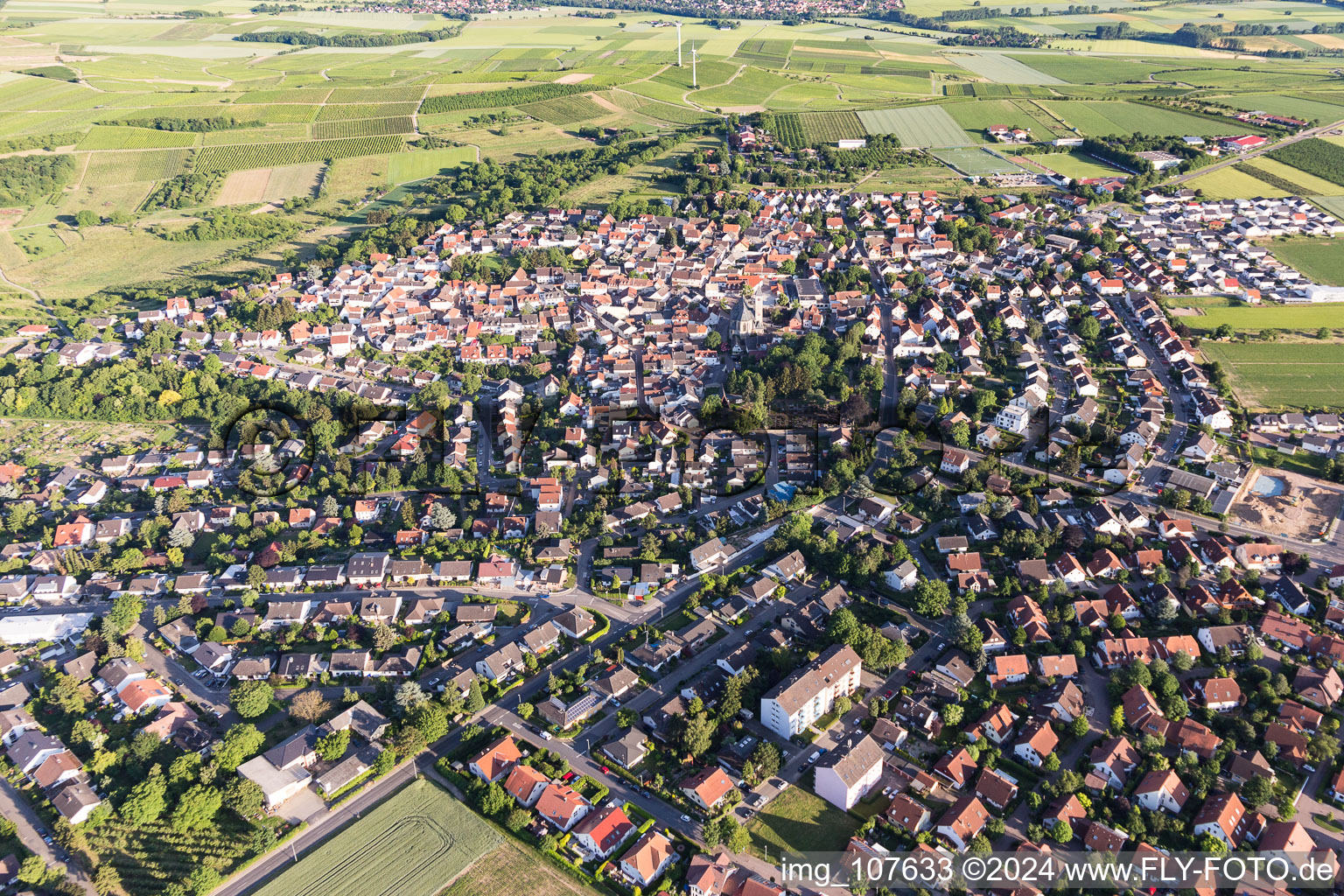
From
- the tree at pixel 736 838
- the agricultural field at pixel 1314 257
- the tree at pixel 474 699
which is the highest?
the agricultural field at pixel 1314 257

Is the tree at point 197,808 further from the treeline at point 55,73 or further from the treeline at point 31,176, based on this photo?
the treeline at point 55,73

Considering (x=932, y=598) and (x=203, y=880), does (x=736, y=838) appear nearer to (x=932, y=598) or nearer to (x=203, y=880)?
(x=932, y=598)

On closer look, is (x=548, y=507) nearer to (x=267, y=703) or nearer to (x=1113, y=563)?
(x=267, y=703)

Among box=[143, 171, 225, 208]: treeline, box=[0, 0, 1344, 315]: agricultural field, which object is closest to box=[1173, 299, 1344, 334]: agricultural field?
box=[0, 0, 1344, 315]: agricultural field

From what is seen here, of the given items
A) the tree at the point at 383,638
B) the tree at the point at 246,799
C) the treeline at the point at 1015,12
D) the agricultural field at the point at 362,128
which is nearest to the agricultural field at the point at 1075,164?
the agricultural field at the point at 362,128

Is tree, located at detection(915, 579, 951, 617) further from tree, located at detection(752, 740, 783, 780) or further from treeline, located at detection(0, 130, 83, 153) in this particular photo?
treeline, located at detection(0, 130, 83, 153)

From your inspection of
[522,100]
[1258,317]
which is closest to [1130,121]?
[1258,317]
